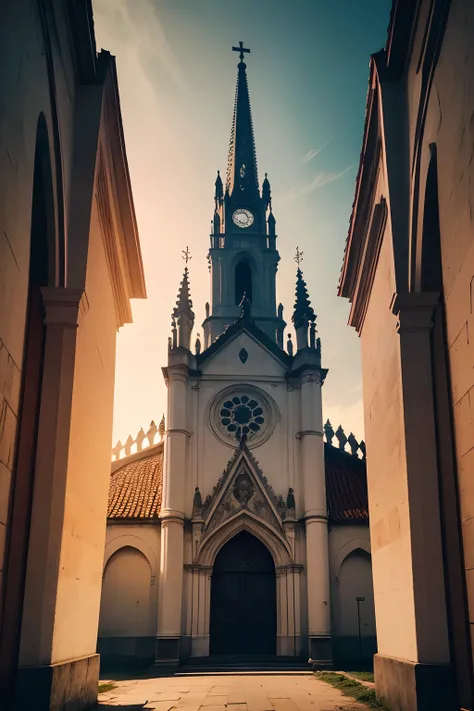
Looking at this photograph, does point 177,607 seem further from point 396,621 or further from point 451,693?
point 451,693

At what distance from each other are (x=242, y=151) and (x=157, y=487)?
21893mm

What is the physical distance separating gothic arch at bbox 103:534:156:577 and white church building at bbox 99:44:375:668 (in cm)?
3

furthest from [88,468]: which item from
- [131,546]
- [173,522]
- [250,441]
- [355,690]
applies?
[250,441]

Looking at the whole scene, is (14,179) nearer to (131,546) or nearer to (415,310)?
(415,310)

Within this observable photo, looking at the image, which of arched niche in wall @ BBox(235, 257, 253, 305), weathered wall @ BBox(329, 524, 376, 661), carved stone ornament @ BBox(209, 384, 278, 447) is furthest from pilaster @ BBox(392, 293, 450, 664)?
arched niche in wall @ BBox(235, 257, 253, 305)

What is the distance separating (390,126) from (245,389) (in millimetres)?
18564

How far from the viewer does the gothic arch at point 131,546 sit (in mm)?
25031

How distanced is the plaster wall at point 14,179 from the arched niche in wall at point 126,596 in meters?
18.2

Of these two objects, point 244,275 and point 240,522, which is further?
point 244,275

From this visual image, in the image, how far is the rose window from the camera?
1069 inches

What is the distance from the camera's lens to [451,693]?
8039 mm

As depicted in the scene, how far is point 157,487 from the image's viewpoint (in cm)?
2742

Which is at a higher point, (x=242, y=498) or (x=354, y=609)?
(x=242, y=498)

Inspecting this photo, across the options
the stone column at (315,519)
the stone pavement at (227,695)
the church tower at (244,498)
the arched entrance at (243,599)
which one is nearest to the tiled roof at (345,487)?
the stone column at (315,519)
